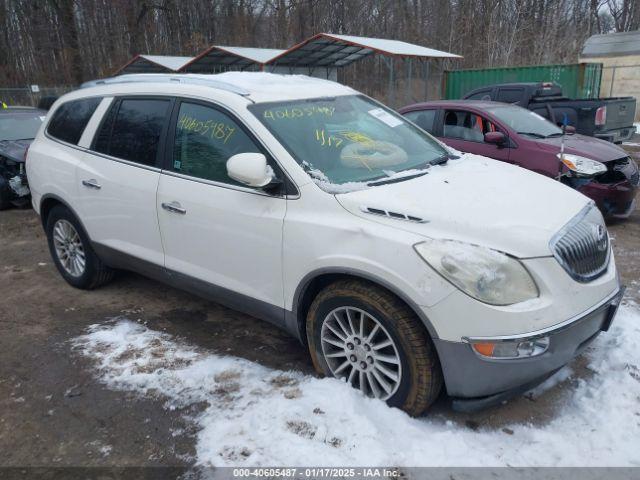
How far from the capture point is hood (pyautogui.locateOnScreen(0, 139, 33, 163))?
8.69 m

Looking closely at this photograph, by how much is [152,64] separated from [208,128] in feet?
73.1

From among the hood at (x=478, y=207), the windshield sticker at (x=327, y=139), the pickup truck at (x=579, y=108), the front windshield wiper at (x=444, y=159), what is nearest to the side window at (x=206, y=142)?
the windshield sticker at (x=327, y=139)

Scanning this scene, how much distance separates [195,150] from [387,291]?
1.74 m

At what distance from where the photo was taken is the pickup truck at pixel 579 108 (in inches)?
364

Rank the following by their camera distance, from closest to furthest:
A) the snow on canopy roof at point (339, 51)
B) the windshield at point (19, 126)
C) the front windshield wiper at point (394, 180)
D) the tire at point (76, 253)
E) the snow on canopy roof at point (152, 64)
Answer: the front windshield wiper at point (394, 180)
the tire at point (76, 253)
the windshield at point (19, 126)
the snow on canopy roof at point (339, 51)
the snow on canopy roof at point (152, 64)

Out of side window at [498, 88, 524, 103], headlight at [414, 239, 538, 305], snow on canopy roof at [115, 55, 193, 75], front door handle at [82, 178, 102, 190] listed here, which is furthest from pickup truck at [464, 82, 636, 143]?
snow on canopy roof at [115, 55, 193, 75]

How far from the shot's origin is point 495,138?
274 inches

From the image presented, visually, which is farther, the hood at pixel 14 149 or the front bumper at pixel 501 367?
the hood at pixel 14 149

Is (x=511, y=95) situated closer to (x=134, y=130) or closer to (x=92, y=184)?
(x=134, y=130)

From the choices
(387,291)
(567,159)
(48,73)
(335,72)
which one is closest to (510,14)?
(335,72)

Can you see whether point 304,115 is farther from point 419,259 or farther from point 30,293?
point 30,293

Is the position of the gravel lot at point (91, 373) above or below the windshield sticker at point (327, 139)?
below

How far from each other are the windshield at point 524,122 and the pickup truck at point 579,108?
65.3 inches

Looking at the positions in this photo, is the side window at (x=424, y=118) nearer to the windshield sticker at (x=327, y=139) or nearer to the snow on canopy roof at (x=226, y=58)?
the windshield sticker at (x=327, y=139)
